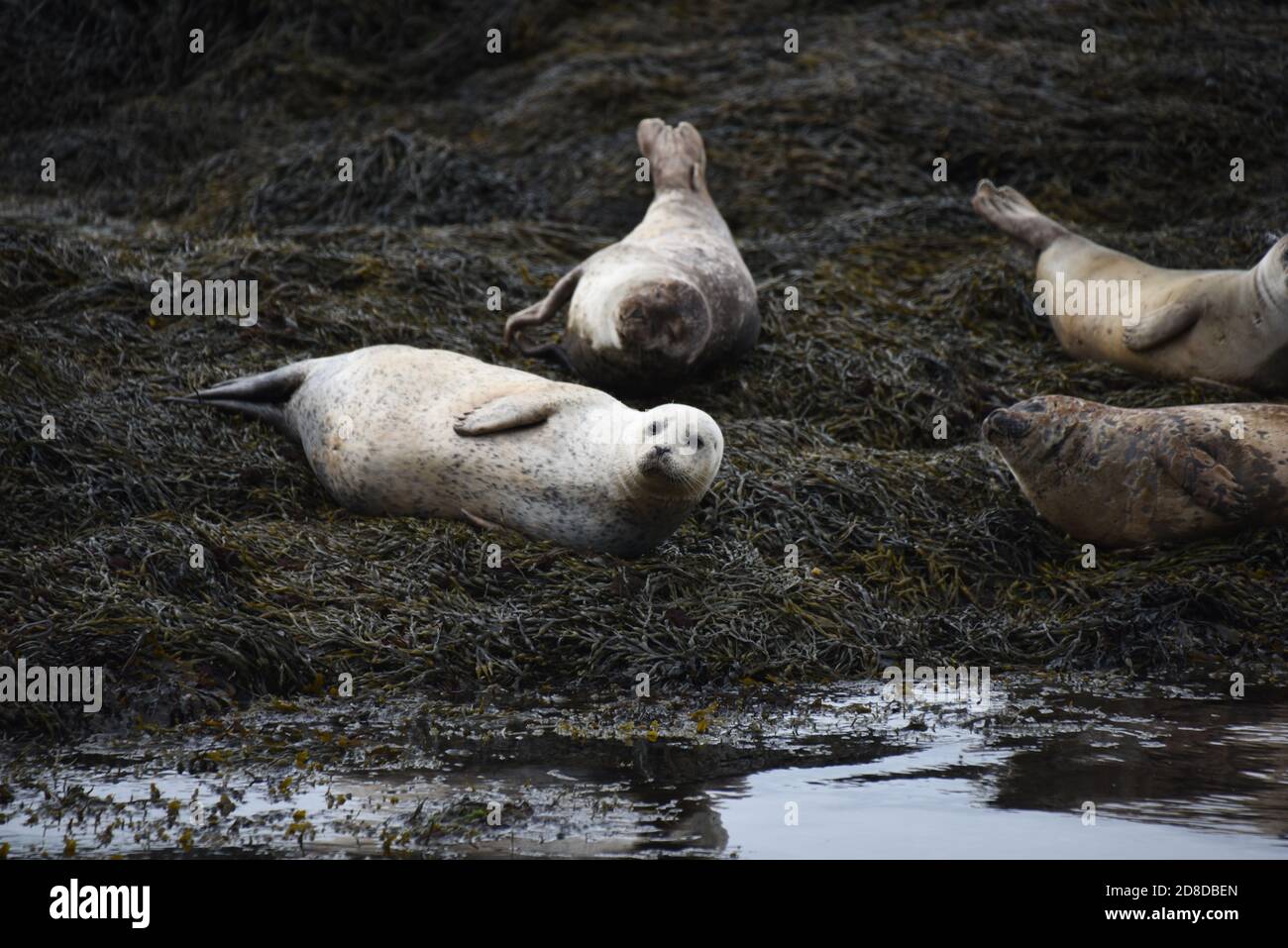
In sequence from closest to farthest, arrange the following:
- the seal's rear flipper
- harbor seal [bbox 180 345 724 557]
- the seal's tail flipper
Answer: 1. harbor seal [bbox 180 345 724 557]
2. the seal's tail flipper
3. the seal's rear flipper

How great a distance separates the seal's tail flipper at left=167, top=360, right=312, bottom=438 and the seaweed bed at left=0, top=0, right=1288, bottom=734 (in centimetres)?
12

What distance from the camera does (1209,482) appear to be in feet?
17.8

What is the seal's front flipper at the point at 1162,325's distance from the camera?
6.64 metres

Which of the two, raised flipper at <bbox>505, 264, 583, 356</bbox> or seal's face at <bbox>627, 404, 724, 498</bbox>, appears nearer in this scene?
seal's face at <bbox>627, 404, 724, 498</bbox>

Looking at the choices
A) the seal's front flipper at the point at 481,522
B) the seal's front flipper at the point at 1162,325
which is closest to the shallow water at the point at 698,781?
the seal's front flipper at the point at 481,522

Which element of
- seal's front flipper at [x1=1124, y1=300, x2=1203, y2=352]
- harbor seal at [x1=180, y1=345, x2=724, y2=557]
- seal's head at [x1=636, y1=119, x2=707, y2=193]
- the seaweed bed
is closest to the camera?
the seaweed bed

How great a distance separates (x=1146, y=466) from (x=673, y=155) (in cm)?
331

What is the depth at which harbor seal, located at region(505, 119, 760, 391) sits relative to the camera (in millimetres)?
6324

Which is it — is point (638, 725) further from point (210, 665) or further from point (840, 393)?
point (840, 393)
